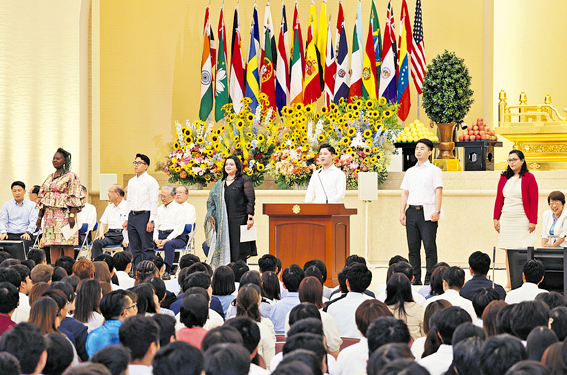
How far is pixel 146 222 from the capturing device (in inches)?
335

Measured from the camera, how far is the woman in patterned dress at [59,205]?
311 inches

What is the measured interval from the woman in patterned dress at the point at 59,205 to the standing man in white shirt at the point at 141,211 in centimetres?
72

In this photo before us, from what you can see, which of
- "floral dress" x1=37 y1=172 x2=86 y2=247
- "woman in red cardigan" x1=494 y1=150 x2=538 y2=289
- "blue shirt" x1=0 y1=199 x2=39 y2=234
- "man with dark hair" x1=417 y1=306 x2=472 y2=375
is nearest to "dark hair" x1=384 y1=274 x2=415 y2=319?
"man with dark hair" x1=417 y1=306 x2=472 y2=375

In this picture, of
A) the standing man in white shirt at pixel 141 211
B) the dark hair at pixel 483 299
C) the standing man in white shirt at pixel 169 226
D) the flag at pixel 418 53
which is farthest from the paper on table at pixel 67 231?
the flag at pixel 418 53

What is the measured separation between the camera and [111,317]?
3.88m

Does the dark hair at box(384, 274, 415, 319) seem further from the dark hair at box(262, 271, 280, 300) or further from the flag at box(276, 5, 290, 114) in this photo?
the flag at box(276, 5, 290, 114)

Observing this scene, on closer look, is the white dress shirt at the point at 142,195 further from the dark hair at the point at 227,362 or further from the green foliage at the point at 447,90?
the dark hair at the point at 227,362

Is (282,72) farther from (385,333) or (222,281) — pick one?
(385,333)

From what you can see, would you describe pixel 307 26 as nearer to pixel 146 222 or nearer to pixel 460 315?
pixel 146 222

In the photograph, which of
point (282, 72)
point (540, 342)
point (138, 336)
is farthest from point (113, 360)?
point (282, 72)

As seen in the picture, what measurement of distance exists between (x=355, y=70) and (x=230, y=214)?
6.34 metres

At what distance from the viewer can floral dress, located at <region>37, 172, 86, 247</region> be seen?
7902 millimetres

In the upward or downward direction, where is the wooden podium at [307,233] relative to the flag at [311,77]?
downward

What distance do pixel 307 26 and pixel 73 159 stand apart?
554 cm
